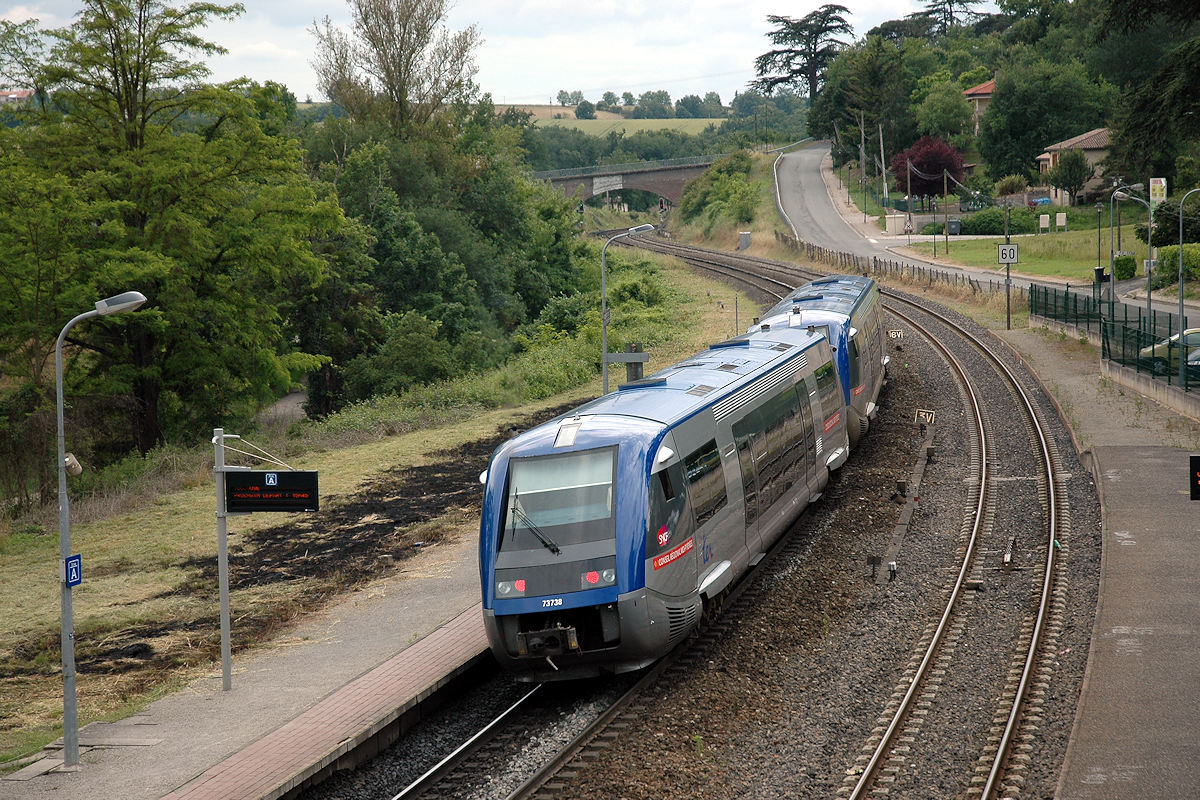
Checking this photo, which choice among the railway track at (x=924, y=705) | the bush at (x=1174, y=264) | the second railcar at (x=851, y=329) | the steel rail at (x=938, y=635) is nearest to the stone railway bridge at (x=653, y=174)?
the bush at (x=1174, y=264)

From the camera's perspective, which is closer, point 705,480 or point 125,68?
point 705,480

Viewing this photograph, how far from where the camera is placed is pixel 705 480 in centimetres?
1373

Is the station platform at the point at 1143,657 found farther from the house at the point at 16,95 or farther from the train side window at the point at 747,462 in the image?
the house at the point at 16,95

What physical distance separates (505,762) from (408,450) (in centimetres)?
1871

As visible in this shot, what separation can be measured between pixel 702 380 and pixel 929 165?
2965 inches

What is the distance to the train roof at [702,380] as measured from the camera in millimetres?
14102

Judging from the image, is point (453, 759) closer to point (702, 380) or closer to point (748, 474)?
point (748, 474)

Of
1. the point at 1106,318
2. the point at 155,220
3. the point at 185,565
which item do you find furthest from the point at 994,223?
the point at 185,565

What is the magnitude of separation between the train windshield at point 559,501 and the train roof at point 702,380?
133 centimetres

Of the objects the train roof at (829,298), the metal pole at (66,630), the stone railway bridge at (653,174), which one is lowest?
the metal pole at (66,630)

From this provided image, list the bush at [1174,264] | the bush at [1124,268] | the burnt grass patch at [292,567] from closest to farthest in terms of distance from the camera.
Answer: the burnt grass patch at [292,567] → the bush at [1174,264] → the bush at [1124,268]

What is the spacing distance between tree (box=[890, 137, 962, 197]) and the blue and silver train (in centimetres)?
7325

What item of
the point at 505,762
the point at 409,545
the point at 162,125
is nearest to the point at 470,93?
the point at 162,125

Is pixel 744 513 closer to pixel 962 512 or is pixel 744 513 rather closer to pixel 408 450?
pixel 962 512
